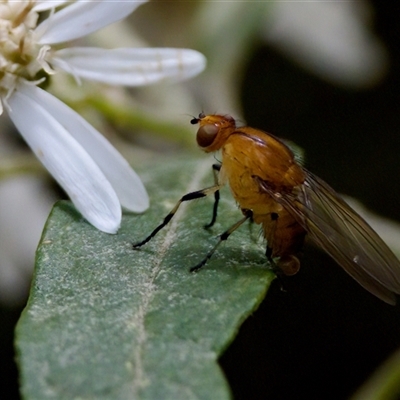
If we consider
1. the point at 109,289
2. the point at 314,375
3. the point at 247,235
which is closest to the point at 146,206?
the point at 247,235

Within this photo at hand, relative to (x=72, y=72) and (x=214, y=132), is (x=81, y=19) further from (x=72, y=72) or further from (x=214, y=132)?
(x=214, y=132)

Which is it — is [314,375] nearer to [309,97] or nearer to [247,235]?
[247,235]

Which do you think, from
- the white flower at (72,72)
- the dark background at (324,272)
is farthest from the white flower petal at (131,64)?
the dark background at (324,272)

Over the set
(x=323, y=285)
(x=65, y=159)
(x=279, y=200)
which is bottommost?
(x=323, y=285)

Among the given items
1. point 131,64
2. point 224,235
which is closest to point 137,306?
point 224,235

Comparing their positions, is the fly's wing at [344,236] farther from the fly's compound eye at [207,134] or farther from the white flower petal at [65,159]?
the white flower petal at [65,159]
